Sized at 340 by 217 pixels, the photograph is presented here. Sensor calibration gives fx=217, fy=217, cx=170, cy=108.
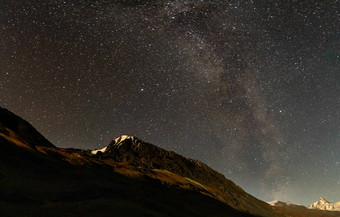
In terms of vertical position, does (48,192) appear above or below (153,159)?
below

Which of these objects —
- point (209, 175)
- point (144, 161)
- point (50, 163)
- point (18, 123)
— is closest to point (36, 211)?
point (50, 163)

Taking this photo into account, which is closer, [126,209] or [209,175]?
[126,209]

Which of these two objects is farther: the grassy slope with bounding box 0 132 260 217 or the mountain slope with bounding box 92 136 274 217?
the mountain slope with bounding box 92 136 274 217

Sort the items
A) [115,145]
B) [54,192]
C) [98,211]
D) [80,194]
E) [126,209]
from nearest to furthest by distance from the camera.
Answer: [98,211] < [126,209] < [54,192] < [80,194] < [115,145]

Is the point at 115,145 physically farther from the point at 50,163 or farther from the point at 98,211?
the point at 98,211

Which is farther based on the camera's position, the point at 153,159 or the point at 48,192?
the point at 153,159

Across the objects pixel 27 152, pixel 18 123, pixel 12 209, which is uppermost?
pixel 18 123

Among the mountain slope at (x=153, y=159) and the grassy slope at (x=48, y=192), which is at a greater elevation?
the mountain slope at (x=153, y=159)

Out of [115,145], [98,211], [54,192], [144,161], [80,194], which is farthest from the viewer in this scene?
[115,145]

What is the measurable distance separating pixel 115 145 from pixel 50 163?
136040mm

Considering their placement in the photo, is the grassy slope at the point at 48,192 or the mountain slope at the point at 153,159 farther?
the mountain slope at the point at 153,159

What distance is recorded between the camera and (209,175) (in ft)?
632

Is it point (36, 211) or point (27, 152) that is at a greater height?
point (27, 152)

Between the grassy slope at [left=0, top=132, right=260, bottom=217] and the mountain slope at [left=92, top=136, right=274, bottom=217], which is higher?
the mountain slope at [left=92, top=136, right=274, bottom=217]
